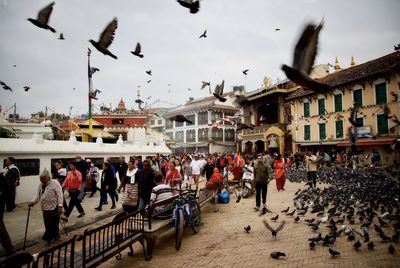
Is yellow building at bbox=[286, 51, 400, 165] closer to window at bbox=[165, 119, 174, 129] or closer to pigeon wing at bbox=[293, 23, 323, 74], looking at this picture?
pigeon wing at bbox=[293, 23, 323, 74]

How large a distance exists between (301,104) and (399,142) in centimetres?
2242

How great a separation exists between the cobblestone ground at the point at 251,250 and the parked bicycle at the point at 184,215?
0.26m

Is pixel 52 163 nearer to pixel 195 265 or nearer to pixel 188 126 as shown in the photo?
pixel 195 265

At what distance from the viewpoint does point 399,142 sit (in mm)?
10555

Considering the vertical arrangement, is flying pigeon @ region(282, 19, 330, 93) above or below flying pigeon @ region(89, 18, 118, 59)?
below

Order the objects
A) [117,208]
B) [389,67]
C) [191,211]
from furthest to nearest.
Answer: [389,67], [117,208], [191,211]

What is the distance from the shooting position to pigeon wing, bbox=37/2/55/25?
5641 mm

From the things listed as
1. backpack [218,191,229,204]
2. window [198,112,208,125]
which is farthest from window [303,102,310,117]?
backpack [218,191,229,204]

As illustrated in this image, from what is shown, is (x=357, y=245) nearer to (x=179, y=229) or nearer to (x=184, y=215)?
(x=179, y=229)

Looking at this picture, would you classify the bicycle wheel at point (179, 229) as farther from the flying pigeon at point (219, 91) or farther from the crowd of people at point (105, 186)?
the flying pigeon at point (219, 91)

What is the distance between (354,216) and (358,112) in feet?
68.3

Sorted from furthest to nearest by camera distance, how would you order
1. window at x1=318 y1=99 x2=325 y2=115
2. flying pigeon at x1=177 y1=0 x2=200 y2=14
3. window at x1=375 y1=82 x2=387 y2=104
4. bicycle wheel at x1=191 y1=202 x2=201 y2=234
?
window at x1=318 y1=99 x2=325 y2=115
window at x1=375 y1=82 x2=387 y2=104
bicycle wheel at x1=191 y1=202 x2=201 y2=234
flying pigeon at x1=177 y1=0 x2=200 y2=14

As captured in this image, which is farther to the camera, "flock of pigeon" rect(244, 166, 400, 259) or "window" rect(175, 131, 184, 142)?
"window" rect(175, 131, 184, 142)

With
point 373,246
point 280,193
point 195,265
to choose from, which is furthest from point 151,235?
point 280,193
